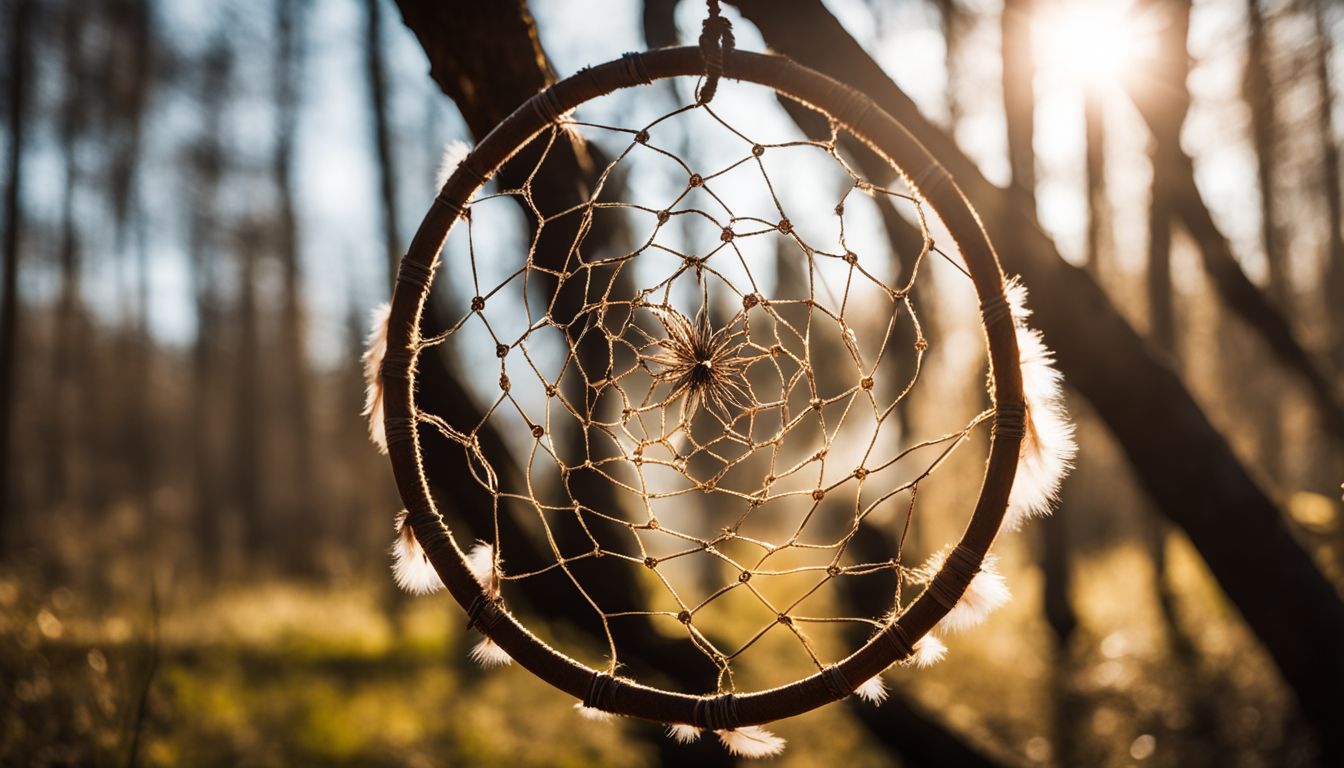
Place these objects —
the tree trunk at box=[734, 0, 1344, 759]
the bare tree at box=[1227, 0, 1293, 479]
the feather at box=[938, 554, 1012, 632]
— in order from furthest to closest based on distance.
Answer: the bare tree at box=[1227, 0, 1293, 479] → the tree trunk at box=[734, 0, 1344, 759] → the feather at box=[938, 554, 1012, 632]

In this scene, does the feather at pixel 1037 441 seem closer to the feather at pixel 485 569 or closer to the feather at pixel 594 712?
the feather at pixel 594 712

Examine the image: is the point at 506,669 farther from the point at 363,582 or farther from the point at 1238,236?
→ the point at 1238,236

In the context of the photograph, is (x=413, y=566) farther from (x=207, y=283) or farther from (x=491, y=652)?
(x=207, y=283)

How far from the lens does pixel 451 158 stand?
202 centimetres

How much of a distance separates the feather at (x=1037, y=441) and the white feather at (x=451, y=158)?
4.25 feet

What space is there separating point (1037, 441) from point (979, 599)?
1.17 feet

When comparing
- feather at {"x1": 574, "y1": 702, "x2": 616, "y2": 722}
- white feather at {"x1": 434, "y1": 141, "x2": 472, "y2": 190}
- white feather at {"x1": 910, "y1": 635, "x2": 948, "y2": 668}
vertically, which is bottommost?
feather at {"x1": 574, "y1": 702, "x2": 616, "y2": 722}

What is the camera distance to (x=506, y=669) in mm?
8328

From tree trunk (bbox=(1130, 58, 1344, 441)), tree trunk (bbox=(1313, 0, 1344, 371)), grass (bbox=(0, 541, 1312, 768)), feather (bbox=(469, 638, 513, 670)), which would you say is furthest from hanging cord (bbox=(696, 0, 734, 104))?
tree trunk (bbox=(1313, 0, 1344, 371))

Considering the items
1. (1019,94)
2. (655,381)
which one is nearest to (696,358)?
(655,381)

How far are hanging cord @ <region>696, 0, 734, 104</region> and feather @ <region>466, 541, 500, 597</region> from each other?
120 centimetres

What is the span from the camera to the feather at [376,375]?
1.95 m

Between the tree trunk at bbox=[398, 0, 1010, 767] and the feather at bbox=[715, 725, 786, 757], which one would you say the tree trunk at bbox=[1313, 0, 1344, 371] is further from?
the feather at bbox=[715, 725, 786, 757]

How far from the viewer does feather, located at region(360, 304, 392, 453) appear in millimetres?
1946
